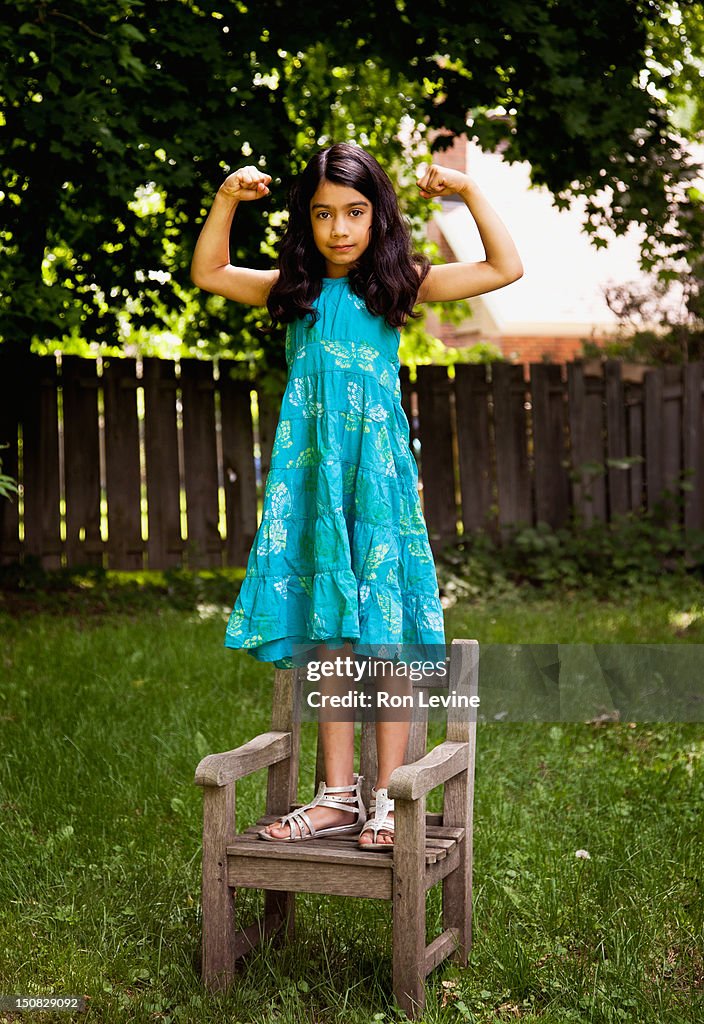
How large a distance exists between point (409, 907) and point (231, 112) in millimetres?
5570

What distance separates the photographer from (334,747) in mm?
2855

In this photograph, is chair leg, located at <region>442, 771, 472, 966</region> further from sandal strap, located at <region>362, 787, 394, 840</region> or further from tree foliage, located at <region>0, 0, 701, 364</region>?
tree foliage, located at <region>0, 0, 701, 364</region>

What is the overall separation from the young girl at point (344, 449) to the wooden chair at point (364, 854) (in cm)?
12

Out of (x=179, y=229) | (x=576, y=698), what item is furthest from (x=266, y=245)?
(x=576, y=698)

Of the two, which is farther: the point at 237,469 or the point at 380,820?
the point at 237,469

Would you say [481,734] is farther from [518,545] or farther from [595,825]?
[518,545]

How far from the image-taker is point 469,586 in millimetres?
8258

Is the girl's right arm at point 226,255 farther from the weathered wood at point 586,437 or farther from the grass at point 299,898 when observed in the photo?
the weathered wood at point 586,437

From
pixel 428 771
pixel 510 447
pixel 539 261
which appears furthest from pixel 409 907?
pixel 539 261

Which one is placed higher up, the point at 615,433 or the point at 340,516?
the point at 615,433

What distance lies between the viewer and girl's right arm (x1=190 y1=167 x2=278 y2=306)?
2898mm

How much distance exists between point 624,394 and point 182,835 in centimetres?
651

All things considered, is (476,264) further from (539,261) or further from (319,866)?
(539,261)

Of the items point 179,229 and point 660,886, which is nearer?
point 660,886
